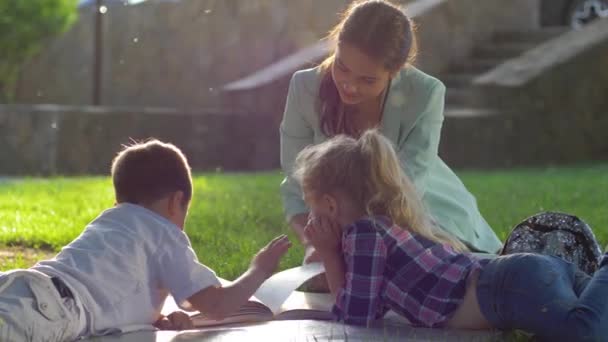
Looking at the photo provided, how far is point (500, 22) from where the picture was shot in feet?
38.7

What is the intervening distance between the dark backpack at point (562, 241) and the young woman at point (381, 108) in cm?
53

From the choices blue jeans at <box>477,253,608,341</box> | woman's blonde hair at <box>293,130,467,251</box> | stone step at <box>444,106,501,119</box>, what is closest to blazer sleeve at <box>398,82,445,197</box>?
woman's blonde hair at <box>293,130,467,251</box>

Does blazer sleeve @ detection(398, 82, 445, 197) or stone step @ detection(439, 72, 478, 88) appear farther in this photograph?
stone step @ detection(439, 72, 478, 88)

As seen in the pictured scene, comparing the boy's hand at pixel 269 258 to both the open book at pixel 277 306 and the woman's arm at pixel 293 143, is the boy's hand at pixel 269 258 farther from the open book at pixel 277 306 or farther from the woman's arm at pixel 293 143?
the woman's arm at pixel 293 143

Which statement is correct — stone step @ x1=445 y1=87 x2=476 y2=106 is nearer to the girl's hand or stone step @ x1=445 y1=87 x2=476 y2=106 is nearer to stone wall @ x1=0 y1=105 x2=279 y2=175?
stone wall @ x1=0 y1=105 x2=279 y2=175

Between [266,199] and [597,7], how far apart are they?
849 cm

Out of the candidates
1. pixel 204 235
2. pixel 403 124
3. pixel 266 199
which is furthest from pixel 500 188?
pixel 403 124

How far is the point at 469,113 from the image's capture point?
31.0ft

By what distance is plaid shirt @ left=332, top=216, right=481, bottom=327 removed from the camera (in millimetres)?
3250

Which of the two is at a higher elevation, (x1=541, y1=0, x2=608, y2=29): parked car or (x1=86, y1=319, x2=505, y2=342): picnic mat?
(x1=541, y1=0, x2=608, y2=29): parked car

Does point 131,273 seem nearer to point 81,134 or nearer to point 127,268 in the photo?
point 127,268

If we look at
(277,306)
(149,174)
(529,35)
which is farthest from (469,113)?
(149,174)

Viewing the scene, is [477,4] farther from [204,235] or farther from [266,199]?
[204,235]

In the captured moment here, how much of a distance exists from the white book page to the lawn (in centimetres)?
65
